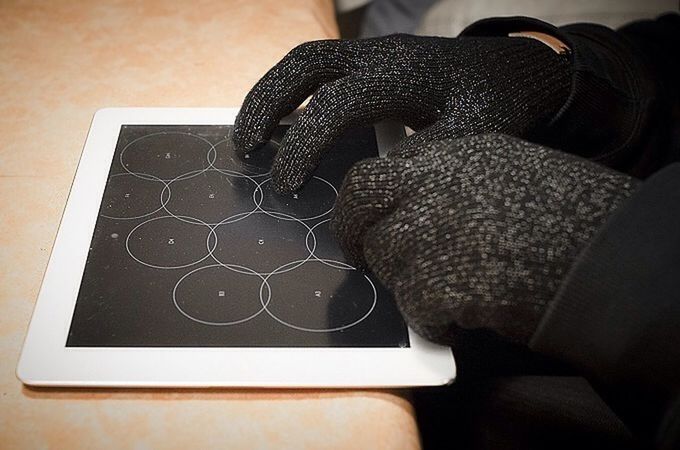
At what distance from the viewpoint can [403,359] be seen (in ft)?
1.69

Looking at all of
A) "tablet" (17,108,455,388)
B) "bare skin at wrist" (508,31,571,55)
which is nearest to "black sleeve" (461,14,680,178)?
"bare skin at wrist" (508,31,571,55)

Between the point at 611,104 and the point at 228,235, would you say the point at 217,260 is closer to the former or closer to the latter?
the point at 228,235

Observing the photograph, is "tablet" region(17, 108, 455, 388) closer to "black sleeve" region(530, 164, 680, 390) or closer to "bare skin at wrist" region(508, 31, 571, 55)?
"black sleeve" region(530, 164, 680, 390)

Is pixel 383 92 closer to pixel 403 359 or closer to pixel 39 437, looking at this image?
pixel 403 359

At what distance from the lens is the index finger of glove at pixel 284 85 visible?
66cm

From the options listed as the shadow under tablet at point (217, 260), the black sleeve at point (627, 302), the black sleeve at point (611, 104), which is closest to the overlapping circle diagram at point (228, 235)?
the shadow under tablet at point (217, 260)

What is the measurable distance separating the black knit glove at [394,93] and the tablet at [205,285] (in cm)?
5

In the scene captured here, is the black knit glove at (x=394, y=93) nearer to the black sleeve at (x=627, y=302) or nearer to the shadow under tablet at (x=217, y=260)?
the shadow under tablet at (x=217, y=260)

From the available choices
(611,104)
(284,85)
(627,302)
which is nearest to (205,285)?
(284,85)

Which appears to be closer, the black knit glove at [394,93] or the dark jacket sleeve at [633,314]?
the dark jacket sleeve at [633,314]

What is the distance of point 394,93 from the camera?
0.65m

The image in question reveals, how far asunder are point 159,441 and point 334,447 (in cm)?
12

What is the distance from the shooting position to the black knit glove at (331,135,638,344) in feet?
1.60

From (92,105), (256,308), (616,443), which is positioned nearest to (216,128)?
(92,105)
